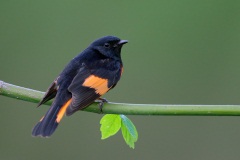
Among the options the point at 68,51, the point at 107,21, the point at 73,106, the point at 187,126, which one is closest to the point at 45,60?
the point at 68,51

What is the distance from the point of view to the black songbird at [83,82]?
9.85ft

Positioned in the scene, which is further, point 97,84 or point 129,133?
point 97,84

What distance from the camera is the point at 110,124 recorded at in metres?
2.76

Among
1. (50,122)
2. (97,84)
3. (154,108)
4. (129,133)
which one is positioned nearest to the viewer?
(154,108)

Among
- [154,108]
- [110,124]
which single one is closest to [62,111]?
[110,124]

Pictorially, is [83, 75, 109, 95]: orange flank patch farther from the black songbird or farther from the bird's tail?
the bird's tail

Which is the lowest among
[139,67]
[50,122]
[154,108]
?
[50,122]

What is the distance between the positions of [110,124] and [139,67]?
3.32 metres

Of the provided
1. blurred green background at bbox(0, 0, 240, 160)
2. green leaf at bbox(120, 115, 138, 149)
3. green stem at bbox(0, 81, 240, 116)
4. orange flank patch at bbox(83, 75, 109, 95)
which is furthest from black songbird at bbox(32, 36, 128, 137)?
blurred green background at bbox(0, 0, 240, 160)

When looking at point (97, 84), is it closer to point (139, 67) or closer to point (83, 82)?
point (83, 82)

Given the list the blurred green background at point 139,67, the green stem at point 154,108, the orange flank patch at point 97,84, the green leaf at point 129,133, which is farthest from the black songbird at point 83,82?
the blurred green background at point 139,67

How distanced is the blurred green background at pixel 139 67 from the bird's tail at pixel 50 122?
7.79 feet

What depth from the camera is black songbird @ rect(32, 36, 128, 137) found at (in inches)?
118

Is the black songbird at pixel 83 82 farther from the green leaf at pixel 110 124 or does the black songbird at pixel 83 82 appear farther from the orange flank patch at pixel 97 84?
the green leaf at pixel 110 124
